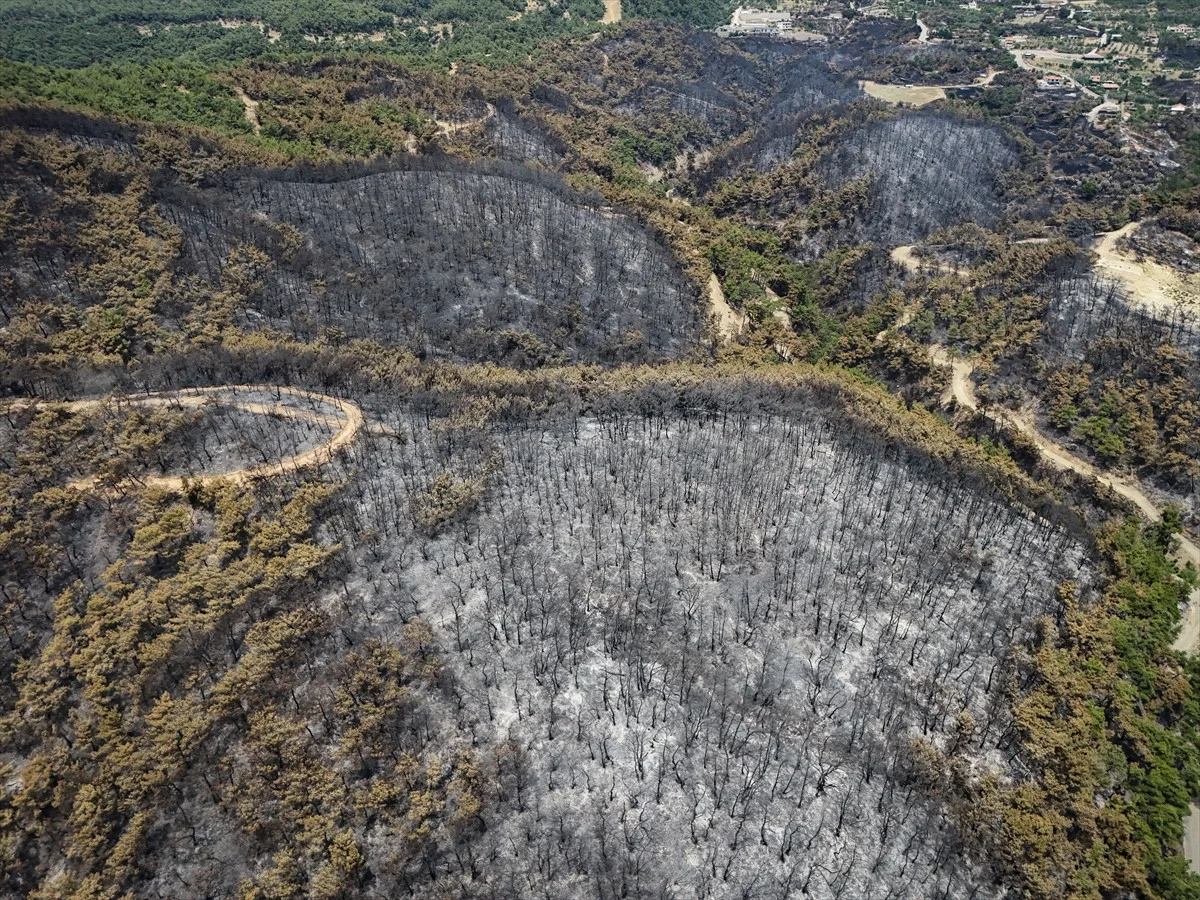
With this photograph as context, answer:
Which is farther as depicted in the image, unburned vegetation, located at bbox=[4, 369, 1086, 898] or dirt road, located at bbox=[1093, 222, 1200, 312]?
dirt road, located at bbox=[1093, 222, 1200, 312]

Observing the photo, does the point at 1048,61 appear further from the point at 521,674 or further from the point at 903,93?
the point at 521,674

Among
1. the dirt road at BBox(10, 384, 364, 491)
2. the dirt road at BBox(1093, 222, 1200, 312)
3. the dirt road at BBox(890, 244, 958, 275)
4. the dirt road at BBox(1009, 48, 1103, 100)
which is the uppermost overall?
the dirt road at BBox(1009, 48, 1103, 100)

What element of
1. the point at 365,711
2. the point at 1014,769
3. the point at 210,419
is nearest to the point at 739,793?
the point at 1014,769

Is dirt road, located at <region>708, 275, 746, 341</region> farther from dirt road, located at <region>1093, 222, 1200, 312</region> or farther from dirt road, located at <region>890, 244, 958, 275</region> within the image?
dirt road, located at <region>1093, 222, 1200, 312</region>

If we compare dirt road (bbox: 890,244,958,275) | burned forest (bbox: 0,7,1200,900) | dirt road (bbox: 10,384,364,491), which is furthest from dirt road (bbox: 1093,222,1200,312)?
dirt road (bbox: 10,384,364,491)

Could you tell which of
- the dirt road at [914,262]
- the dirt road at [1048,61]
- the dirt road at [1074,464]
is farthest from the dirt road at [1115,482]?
the dirt road at [1048,61]

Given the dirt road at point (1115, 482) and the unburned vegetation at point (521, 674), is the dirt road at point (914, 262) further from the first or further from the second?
the unburned vegetation at point (521, 674)

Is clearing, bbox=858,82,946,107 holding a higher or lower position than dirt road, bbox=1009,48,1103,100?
lower

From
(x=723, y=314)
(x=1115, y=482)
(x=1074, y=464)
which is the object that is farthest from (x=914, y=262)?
(x=1115, y=482)

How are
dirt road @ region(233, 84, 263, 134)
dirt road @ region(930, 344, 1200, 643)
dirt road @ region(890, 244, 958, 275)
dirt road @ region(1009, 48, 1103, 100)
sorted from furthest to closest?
dirt road @ region(1009, 48, 1103, 100) → dirt road @ region(233, 84, 263, 134) → dirt road @ region(890, 244, 958, 275) → dirt road @ region(930, 344, 1200, 643)
